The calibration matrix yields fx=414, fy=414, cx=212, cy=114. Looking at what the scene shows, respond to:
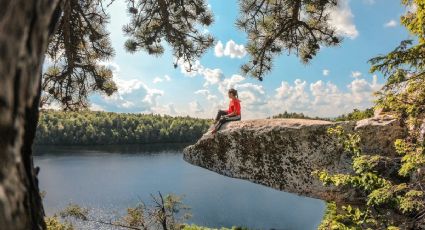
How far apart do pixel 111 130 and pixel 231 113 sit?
9903 cm

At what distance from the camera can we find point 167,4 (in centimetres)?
828

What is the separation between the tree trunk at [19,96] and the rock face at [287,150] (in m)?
9.54

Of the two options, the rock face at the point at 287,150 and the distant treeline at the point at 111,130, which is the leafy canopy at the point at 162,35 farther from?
the distant treeline at the point at 111,130

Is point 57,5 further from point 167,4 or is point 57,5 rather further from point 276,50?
point 276,50

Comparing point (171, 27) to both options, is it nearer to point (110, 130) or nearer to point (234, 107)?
point (234, 107)

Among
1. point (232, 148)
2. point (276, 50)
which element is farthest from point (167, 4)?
point (232, 148)

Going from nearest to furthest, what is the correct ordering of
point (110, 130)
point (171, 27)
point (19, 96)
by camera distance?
1. point (19, 96)
2. point (171, 27)
3. point (110, 130)

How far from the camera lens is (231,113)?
1185cm

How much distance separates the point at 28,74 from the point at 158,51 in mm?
8481

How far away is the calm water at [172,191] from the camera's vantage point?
36.4 m

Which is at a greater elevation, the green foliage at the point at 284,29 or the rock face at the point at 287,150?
the green foliage at the point at 284,29

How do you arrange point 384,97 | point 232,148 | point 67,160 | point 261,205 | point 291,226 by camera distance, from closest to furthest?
point 384,97 < point 232,148 < point 291,226 < point 261,205 < point 67,160

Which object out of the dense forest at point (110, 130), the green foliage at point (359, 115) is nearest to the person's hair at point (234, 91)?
→ the green foliage at point (359, 115)

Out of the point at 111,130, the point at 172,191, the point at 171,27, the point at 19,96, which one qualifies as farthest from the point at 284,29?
the point at 111,130
